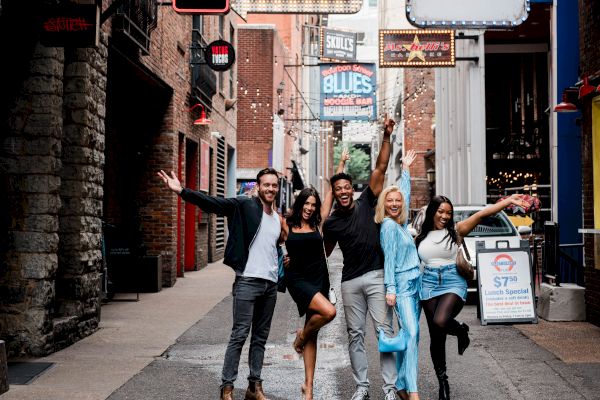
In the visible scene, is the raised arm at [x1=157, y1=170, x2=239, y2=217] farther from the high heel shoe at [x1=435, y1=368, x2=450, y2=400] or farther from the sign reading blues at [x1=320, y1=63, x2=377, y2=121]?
the sign reading blues at [x1=320, y1=63, x2=377, y2=121]

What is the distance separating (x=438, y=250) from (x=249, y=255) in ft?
5.15

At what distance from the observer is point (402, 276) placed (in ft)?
20.3

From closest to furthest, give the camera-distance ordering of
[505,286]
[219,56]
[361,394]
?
[361,394], [505,286], [219,56]

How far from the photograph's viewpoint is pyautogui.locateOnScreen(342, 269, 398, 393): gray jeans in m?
6.13

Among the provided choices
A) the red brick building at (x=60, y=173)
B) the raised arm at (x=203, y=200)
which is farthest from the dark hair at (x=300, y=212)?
the red brick building at (x=60, y=173)

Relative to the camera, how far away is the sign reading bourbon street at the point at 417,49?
1820 cm

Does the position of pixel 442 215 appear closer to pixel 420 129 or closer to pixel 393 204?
pixel 393 204

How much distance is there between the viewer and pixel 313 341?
6414 mm

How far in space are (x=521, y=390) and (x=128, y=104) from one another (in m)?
11.5

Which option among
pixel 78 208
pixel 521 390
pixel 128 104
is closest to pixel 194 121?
pixel 128 104

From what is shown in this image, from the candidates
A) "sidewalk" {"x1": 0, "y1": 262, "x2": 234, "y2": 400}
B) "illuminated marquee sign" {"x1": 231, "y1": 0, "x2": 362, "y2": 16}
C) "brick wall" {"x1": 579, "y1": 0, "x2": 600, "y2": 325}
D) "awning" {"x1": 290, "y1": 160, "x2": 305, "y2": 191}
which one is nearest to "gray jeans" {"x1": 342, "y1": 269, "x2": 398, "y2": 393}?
"sidewalk" {"x1": 0, "y1": 262, "x2": 234, "y2": 400}

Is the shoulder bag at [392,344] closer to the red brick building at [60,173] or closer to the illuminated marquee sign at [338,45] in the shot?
the red brick building at [60,173]

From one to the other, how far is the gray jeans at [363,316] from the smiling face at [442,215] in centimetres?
72

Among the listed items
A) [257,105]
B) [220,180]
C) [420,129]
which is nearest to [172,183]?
[220,180]
